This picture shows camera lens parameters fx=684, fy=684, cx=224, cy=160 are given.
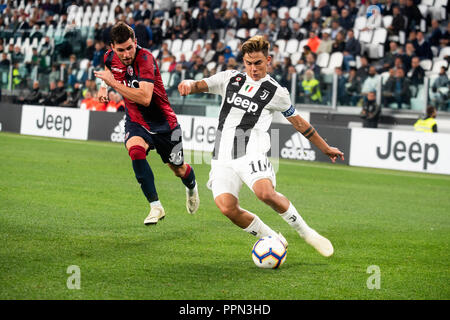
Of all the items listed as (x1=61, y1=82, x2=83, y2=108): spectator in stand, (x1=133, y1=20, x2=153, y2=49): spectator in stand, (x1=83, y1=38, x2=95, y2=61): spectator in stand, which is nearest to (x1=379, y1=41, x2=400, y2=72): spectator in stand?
(x1=133, y1=20, x2=153, y2=49): spectator in stand

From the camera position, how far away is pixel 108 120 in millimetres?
23500

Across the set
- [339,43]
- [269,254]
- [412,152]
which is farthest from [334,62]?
[269,254]

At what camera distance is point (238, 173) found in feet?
21.9

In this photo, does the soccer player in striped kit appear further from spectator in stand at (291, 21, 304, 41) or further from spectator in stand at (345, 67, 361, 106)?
spectator in stand at (291, 21, 304, 41)

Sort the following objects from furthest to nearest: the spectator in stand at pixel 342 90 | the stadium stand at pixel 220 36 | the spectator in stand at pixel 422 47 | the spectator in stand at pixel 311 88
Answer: the stadium stand at pixel 220 36, the spectator in stand at pixel 422 47, the spectator in stand at pixel 311 88, the spectator in stand at pixel 342 90

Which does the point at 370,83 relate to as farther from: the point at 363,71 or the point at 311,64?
the point at 311,64

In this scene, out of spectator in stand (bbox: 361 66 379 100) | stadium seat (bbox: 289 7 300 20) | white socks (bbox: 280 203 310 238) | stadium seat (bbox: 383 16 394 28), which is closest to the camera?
white socks (bbox: 280 203 310 238)

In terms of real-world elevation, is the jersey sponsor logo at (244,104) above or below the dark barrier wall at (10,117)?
above

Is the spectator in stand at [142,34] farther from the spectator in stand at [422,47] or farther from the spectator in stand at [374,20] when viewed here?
the spectator in stand at [422,47]

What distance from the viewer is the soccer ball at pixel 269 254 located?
638 cm

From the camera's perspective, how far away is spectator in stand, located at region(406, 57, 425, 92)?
1916 centimetres

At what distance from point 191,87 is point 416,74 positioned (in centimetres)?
1440

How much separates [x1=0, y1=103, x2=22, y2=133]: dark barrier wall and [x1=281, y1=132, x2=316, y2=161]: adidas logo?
10.9 metres

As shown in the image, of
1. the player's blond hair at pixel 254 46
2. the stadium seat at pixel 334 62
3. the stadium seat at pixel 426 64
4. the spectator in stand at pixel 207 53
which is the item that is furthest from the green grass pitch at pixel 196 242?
the spectator in stand at pixel 207 53
